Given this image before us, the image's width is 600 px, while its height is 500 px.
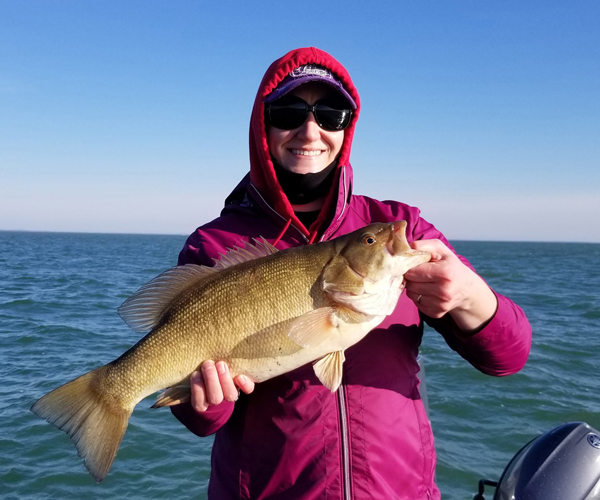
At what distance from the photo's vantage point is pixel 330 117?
10.4 feet

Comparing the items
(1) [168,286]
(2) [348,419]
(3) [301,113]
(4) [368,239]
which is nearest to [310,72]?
(3) [301,113]

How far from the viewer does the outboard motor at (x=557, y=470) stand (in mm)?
3443

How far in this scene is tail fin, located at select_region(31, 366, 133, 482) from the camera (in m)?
2.68

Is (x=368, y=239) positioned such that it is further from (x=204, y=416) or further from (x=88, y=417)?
(x=88, y=417)

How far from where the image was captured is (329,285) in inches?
108

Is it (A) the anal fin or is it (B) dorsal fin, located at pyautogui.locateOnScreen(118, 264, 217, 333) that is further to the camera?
(B) dorsal fin, located at pyautogui.locateOnScreen(118, 264, 217, 333)

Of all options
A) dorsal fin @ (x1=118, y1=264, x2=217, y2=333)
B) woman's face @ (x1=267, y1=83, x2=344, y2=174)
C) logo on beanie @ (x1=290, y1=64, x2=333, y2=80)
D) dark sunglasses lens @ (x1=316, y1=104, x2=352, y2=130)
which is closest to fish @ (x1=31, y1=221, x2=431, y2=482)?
dorsal fin @ (x1=118, y1=264, x2=217, y2=333)

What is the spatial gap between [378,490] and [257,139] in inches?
88.0

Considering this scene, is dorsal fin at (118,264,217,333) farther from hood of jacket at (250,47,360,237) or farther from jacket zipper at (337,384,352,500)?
jacket zipper at (337,384,352,500)

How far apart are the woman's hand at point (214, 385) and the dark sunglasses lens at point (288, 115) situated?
1.53 m

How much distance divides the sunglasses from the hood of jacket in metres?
0.12

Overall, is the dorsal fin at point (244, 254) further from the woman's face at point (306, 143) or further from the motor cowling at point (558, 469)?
the motor cowling at point (558, 469)

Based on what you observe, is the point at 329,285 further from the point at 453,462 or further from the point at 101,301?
the point at 101,301

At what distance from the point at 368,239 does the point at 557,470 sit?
2.34 m
